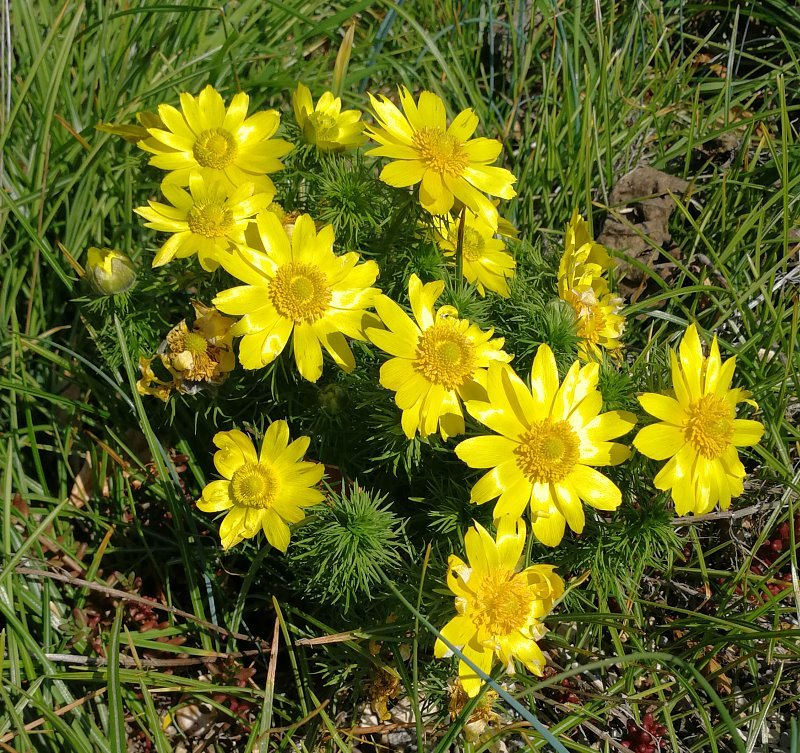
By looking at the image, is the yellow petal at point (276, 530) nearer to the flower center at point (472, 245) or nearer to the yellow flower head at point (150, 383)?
the yellow flower head at point (150, 383)

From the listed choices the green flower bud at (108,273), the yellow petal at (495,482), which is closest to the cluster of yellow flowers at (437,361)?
the yellow petal at (495,482)

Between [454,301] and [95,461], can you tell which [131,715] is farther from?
[454,301]

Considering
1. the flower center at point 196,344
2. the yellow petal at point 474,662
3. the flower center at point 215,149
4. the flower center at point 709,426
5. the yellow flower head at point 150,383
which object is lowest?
the yellow petal at point 474,662

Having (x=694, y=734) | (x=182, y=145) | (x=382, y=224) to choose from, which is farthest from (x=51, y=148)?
(x=694, y=734)

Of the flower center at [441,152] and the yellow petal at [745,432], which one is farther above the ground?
the flower center at [441,152]

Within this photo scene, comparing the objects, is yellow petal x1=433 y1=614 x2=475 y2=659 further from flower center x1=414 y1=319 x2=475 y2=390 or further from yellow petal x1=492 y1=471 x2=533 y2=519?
flower center x1=414 y1=319 x2=475 y2=390

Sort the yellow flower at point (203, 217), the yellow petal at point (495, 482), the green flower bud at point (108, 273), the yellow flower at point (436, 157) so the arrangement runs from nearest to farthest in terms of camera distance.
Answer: the yellow petal at point (495, 482) < the yellow flower at point (436, 157) < the yellow flower at point (203, 217) < the green flower bud at point (108, 273)
